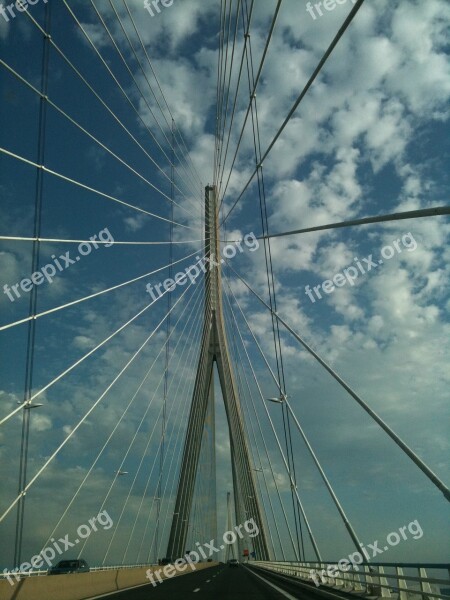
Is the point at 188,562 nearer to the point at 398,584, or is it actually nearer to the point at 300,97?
the point at 398,584

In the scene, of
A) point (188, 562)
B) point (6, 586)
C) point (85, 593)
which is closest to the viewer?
point (6, 586)

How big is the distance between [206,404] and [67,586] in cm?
2723

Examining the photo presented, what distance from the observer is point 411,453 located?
10477 millimetres

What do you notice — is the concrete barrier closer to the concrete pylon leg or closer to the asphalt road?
the asphalt road

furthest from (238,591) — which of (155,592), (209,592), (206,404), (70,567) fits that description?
(206,404)

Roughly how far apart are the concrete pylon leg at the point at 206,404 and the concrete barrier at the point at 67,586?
15241 millimetres

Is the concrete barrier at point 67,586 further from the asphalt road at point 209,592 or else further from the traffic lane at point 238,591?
the traffic lane at point 238,591

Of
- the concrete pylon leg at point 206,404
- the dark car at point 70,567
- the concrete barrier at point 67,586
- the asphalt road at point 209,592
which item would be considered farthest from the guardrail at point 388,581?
the concrete pylon leg at point 206,404

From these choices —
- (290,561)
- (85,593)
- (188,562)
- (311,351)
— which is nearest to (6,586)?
(85,593)

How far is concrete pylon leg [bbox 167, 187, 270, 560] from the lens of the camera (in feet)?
124

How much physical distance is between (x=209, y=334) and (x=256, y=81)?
24526 millimetres

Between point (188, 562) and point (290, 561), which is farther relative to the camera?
point (188, 562)

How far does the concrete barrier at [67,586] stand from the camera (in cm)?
1096

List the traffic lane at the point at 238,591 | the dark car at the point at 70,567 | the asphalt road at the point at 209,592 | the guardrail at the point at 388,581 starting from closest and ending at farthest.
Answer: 1. the guardrail at the point at 388,581
2. the asphalt road at the point at 209,592
3. the traffic lane at the point at 238,591
4. the dark car at the point at 70,567
